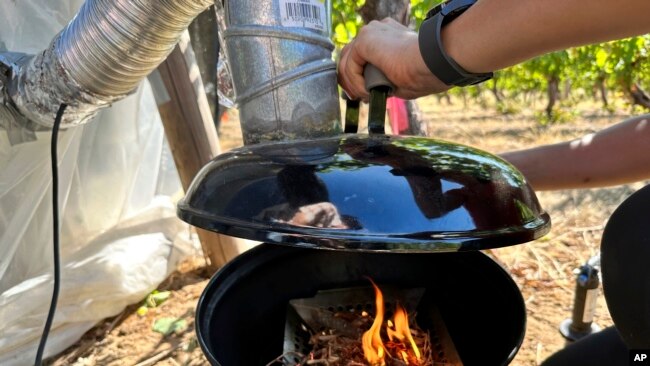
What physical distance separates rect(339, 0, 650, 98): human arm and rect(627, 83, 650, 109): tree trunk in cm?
605

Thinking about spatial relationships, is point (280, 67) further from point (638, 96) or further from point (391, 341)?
point (638, 96)

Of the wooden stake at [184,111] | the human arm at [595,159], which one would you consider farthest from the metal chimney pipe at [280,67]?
the wooden stake at [184,111]

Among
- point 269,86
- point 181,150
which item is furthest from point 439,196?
point 181,150

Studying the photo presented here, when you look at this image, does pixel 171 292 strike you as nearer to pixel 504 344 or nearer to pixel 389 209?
pixel 504 344

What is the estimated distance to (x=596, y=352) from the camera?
45.4 inches

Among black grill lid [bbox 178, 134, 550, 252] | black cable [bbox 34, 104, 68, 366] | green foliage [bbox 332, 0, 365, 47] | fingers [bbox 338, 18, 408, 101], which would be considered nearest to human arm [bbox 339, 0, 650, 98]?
fingers [bbox 338, 18, 408, 101]

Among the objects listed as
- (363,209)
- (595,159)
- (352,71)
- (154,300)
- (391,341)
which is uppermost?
(352,71)

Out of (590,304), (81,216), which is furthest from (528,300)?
(81,216)

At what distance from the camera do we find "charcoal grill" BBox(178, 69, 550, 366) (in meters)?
0.58

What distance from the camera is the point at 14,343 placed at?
4.85 ft

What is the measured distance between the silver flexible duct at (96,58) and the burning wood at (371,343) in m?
0.65

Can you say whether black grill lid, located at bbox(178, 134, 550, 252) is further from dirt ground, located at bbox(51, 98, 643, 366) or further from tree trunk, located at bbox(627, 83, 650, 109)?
tree trunk, located at bbox(627, 83, 650, 109)

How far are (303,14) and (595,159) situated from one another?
0.74 meters

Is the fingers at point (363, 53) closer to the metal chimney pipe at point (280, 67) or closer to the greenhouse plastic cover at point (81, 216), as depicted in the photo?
the metal chimney pipe at point (280, 67)
